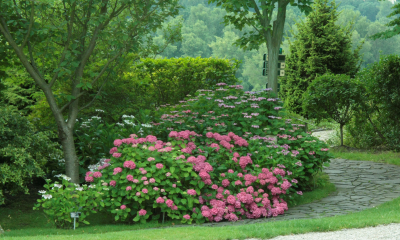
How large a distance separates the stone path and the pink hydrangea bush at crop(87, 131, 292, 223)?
22cm

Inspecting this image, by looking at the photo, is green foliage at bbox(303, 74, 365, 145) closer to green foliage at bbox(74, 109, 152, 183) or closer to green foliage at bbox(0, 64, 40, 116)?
green foliage at bbox(74, 109, 152, 183)

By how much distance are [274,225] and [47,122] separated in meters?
5.91

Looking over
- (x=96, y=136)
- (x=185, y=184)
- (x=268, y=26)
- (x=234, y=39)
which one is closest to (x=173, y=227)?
(x=185, y=184)

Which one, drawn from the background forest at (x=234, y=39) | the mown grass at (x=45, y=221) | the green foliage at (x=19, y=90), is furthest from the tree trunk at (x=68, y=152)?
the background forest at (x=234, y=39)

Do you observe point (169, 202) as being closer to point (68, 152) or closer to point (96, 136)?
point (68, 152)

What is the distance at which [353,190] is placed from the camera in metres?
7.45

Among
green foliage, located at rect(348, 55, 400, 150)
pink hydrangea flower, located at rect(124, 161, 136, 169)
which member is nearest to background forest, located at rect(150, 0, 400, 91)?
green foliage, located at rect(348, 55, 400, 150)

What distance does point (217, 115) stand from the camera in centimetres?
798

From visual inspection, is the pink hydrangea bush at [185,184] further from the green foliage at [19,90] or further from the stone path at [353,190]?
the green foliage at [19,90]

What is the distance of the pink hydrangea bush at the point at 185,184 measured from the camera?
5.73 m

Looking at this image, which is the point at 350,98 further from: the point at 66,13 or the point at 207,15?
the point at 207,15

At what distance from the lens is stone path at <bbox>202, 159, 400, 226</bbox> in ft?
20.1

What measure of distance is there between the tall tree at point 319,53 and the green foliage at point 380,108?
5.16 m

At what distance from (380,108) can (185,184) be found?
8.29 meters
